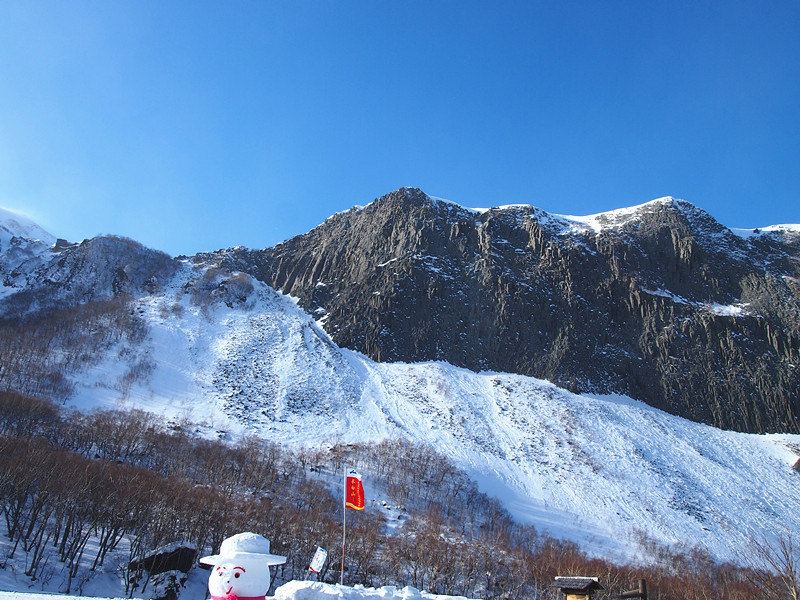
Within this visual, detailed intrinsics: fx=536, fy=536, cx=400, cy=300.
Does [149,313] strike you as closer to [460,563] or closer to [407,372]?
[407,372]

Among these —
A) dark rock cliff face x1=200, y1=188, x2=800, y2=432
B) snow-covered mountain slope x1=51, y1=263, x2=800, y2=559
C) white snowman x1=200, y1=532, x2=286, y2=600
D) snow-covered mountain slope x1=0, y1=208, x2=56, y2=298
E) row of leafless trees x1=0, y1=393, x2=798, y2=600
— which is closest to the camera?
white snowman x1=200, y1=532, x2=286, y2=600

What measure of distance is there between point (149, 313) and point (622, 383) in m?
85.1

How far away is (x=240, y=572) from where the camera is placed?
29.2ft

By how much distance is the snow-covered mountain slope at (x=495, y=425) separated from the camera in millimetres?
62219

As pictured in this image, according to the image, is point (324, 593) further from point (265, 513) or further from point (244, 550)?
point (265, 513)

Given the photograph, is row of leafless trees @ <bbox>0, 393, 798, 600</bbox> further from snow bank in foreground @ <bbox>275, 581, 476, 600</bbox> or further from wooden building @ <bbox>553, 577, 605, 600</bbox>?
snow bank in foreground @ <bbox>275, 581, 476, 600</bbox>

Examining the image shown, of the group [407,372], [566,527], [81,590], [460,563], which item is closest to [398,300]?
[407,372]

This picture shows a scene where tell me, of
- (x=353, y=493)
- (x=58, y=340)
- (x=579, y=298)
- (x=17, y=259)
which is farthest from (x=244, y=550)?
(x=17, y=259)

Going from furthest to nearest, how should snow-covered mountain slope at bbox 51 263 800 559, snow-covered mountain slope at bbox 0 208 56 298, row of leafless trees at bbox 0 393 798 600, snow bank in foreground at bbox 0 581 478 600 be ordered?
snow-covered mountain slope at bbox 0 208 56 298
snow-covered mountain slope at bbox 51 263 800 559
row of leafless trees at bbox 0 393 798 600
snow bank in foreground at bbox 0 581 478 600

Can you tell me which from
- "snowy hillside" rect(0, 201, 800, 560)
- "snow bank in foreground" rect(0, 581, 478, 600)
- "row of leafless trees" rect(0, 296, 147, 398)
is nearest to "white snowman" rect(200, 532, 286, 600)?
"snow bank in foreground" rect(0, 581, 478, 600)

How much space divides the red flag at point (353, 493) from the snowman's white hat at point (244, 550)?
12.7 meters

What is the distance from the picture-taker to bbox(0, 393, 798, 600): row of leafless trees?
34000 millimetres

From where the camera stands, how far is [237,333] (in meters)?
94.5

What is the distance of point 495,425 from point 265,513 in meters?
41.2
